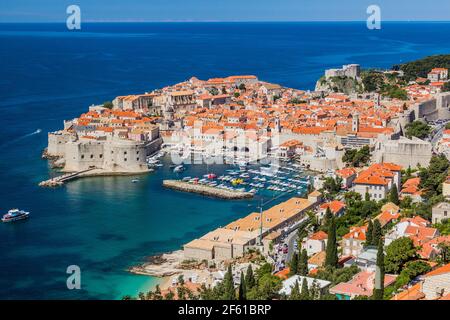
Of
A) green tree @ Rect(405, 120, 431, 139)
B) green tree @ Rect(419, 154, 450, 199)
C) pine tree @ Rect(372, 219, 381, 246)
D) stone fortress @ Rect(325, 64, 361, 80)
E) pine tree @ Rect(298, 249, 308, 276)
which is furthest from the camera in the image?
stone fortress @ Rect(325, 64, 361, 80)

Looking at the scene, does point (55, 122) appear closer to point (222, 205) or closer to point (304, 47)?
point (222, 205)

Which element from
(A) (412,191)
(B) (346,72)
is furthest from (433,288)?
(B) (346,72)

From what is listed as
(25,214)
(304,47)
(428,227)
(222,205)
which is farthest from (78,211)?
(304,47)

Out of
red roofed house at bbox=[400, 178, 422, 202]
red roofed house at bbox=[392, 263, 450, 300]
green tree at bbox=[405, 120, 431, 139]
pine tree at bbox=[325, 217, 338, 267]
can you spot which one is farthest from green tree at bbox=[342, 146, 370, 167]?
red roofed house at bbox=[392, 263, 450, 300]

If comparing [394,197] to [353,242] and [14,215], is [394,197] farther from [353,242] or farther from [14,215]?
[14,215]

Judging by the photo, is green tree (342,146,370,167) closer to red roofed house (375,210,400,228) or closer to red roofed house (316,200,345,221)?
red roofed house (316,200,345,221)

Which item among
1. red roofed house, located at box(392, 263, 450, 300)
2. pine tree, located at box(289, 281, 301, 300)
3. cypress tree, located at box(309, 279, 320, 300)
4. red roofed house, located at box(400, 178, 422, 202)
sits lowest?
red roofed house, located at box(400, 178, 422, 202)
